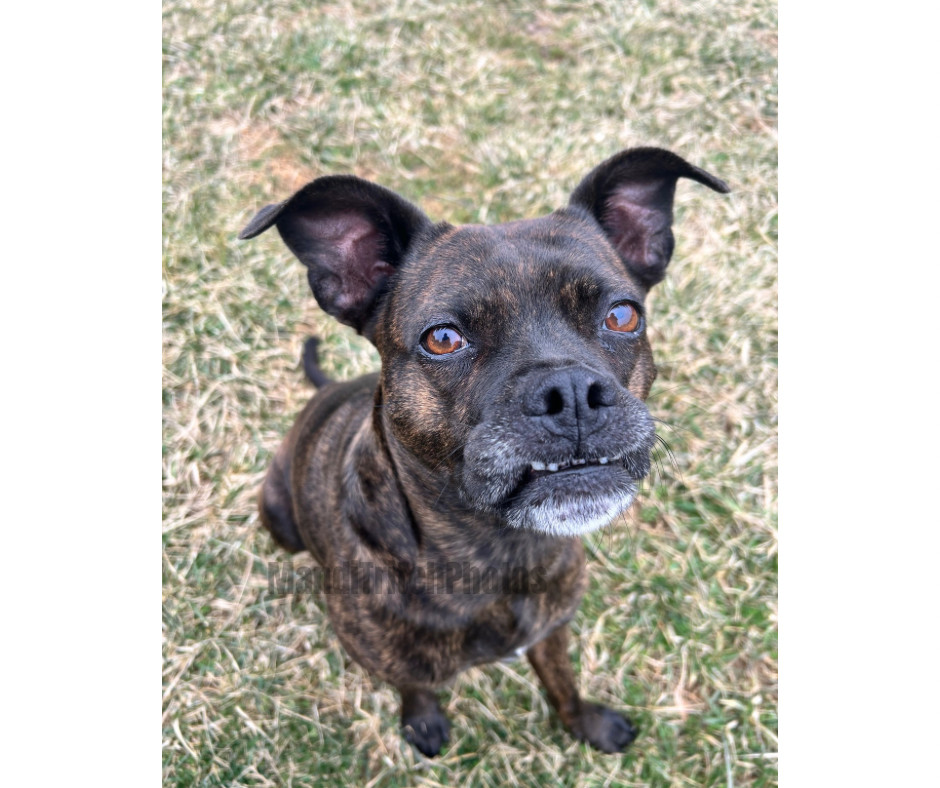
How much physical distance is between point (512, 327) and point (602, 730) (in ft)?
9.13

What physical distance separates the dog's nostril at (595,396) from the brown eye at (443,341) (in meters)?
0.52

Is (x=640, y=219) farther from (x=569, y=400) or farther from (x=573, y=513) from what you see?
(x=573, y=513)

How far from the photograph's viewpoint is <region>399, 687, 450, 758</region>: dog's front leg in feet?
13.1

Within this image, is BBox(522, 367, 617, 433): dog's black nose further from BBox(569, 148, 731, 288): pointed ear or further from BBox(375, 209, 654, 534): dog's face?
BBox(569, 148, 731, 288): pointed ear

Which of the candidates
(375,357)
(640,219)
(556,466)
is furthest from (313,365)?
(556,466)

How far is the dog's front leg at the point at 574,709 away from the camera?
3805mm

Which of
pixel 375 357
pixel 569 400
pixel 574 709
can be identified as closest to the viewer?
pixel 569 400

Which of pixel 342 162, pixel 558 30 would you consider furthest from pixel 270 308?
pixel 558 30

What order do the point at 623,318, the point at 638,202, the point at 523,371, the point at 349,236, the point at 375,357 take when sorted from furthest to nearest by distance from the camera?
the point at 375,357 < the point at 638,202 < the point at 349,236 < the point at 623,318 < the point at 523,371

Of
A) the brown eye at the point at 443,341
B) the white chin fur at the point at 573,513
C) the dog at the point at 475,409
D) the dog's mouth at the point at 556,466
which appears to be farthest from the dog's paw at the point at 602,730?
the brown eye at the point at 443,341

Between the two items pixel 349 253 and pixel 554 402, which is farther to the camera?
pixel 349 253

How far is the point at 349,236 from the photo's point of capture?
2812 millimetres

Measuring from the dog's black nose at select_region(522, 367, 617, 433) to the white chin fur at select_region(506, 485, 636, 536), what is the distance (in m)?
0.27

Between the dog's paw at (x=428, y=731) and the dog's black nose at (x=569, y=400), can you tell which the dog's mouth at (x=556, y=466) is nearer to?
the dog's black nose at (x=569, y=400)
